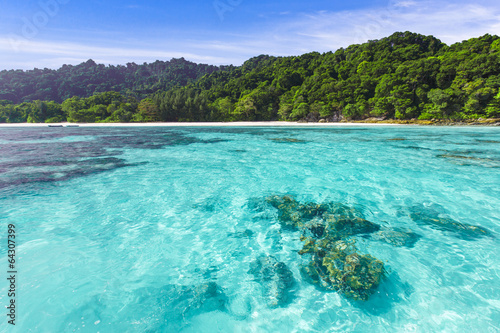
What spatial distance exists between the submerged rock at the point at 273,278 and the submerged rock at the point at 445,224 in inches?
158

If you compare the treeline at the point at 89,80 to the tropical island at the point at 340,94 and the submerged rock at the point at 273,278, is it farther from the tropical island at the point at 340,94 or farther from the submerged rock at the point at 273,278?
the submerged rock at the point at 273,278

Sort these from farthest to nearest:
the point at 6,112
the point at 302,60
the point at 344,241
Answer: the point at 302,60, the point at 6,112, the point at 344,241

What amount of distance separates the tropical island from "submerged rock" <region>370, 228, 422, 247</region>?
1545 inches

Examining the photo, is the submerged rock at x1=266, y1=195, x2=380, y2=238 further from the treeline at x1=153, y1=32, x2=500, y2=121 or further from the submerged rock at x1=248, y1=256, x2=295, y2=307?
the treeline at x1=153, y1=32, x2=500, y2=121

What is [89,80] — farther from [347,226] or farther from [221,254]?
[347,226]

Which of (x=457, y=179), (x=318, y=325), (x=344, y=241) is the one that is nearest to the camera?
(x=318, y=325)

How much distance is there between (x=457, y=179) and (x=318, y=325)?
31.5 feet

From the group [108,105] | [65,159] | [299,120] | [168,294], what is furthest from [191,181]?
[108,105]

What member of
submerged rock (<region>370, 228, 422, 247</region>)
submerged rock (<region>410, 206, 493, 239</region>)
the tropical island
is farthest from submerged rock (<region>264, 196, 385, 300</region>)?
the tropical island

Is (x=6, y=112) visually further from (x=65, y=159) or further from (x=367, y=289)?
(x=367, y=289)

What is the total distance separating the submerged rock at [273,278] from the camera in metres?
3.36

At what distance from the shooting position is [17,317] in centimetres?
308

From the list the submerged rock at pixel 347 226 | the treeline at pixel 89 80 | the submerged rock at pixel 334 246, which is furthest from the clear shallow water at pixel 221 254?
the treeline at pixel 89 80

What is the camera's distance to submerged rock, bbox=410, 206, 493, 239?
4944mm
